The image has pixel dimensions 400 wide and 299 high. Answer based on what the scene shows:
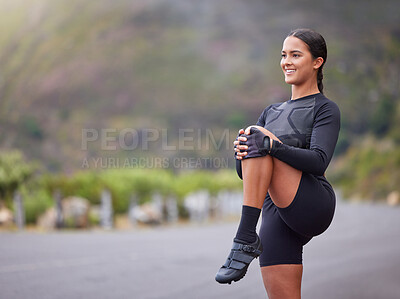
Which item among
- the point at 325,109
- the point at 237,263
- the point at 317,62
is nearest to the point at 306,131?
the point at 325,109

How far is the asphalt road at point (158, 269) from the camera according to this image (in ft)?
16.9

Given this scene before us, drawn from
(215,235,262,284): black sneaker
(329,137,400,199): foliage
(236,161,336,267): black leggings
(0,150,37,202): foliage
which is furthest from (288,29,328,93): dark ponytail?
(329,137,400,199): foliage

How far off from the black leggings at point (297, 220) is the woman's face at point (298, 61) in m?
0.49

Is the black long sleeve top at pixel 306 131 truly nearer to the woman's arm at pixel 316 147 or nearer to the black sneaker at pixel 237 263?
the woman's arm at pixel 316 147

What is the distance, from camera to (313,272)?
676cm

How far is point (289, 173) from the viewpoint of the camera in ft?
Answer: 8.33

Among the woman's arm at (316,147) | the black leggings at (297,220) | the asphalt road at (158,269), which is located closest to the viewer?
the woman's arm at (316,147)

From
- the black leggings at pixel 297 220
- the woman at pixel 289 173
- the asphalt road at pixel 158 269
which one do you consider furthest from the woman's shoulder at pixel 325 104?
the asphalt road at pixel 158 269

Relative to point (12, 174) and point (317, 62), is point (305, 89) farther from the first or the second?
point (12, 174)

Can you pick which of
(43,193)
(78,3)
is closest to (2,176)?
(43,193)

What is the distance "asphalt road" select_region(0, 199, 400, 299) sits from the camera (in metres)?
5.14

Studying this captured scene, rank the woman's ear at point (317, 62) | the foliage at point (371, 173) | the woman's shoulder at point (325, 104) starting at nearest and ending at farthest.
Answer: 1. the woman's shoulder at point (325, 104)
2. the woman's ear at point (317, 62)
3. the foliage at point (371, 173)

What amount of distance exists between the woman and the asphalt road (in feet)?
7.67

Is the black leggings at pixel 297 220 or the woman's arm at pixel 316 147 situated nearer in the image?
the woman's arm at pixel 316 147
